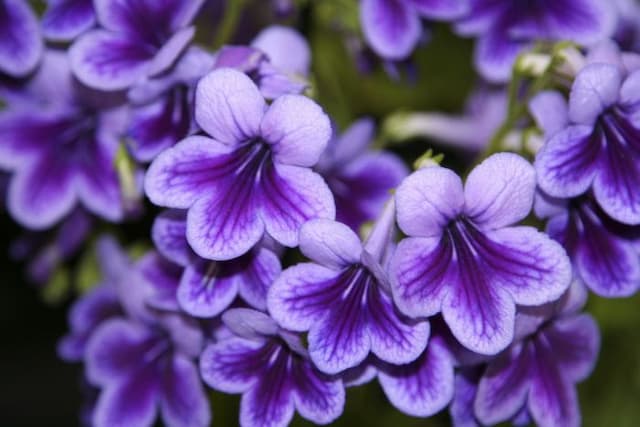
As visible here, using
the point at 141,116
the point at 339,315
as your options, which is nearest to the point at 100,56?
the point at 141,116

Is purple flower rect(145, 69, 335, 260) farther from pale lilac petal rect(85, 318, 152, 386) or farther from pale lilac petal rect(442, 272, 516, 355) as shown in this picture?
pale lilac petal rect(85, 318, 152, 386)

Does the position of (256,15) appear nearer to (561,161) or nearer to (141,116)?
(141,116)

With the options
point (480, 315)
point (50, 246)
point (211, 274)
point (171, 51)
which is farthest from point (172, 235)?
point (50, 246)

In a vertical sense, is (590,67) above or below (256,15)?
above

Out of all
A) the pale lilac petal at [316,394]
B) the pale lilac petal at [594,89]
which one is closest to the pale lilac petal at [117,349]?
the pale lilac petal at [316,394]

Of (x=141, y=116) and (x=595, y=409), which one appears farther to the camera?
(x=595, y=409)

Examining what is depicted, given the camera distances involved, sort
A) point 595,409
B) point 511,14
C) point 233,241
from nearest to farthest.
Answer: point 233,241
point 511,14
point 595,409

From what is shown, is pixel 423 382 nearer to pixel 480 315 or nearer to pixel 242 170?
pixel 480 315
